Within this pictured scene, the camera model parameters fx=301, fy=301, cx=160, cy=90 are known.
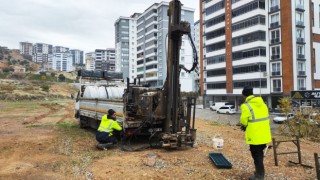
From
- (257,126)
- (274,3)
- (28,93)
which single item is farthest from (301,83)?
(28,93)

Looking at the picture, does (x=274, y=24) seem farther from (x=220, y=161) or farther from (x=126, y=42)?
(x=126, y=42)

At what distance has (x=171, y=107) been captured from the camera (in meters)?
10.4

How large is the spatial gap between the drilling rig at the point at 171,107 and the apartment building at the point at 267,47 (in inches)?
1611

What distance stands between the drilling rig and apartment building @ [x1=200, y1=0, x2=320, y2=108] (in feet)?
134

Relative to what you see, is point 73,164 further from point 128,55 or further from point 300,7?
point 128,55

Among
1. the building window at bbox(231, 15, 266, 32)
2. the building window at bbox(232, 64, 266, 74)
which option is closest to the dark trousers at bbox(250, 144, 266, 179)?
the building window at bbox(232, 64, 266, 74)

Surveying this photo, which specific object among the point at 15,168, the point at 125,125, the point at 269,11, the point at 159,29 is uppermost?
the point at 159,29

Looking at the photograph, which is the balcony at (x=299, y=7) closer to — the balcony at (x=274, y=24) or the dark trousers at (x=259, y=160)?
the balcony at (x=274, y=24)

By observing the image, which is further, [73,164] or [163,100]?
[163,100]

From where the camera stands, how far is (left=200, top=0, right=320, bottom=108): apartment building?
156 ft

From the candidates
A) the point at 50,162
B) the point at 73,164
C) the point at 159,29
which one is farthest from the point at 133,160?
the point at 159,29

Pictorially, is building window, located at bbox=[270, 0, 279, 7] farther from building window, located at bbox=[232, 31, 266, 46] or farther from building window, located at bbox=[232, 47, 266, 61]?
building window, located at bbox=[232, 47, 266, 61]

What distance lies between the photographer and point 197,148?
10.4 meters

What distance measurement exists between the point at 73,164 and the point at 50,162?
0.84 m
